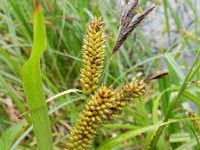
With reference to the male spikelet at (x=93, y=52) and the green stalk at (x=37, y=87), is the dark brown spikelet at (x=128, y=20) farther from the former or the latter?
the green stalk at (x=37, y=87)

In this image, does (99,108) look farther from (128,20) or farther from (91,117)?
(128,20)

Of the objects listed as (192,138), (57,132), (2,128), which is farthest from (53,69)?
(192,138)

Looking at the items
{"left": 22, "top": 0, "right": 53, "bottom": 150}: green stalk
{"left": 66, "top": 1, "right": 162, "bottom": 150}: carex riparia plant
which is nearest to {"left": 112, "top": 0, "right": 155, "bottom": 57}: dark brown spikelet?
{"left": 66, "top": 1, "right": 162, "bottom": 150}: carex riparia plant

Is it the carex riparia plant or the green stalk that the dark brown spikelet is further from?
the green stalk

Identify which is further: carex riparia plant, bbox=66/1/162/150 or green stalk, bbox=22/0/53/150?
carex riparia plant, bbox=66/1/162/150

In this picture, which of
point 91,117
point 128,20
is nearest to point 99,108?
point 91,117

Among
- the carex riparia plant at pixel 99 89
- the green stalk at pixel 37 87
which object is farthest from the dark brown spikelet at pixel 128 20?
the green stalk at pixel 37 87
